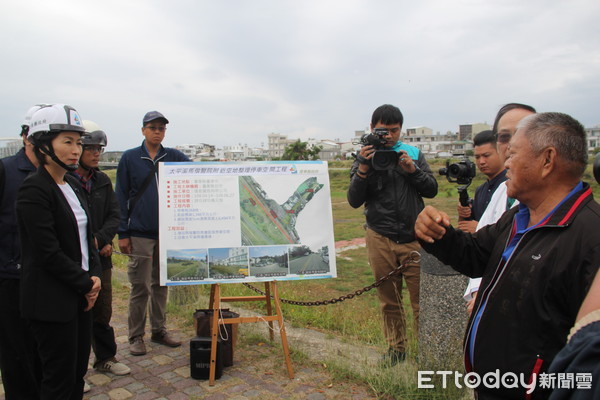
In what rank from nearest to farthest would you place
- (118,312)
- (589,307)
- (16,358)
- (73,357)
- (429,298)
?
1. (589,307)
2. (73,357)
3. (16,358)
4. (429,298)
5. (118,312)

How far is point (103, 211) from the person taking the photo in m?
4.19

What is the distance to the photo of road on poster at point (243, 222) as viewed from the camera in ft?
13.6

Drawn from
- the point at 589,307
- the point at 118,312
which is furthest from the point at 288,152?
the point at 589,307

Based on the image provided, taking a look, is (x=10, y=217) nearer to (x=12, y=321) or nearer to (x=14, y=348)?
(x=12, y=321)

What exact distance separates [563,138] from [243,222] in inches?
118

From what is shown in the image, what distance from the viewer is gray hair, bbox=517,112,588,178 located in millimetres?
1896

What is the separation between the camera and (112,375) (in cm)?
404

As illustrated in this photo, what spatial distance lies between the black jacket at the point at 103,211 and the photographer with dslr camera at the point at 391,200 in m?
2.49

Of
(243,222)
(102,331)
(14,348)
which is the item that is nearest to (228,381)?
(102,331)

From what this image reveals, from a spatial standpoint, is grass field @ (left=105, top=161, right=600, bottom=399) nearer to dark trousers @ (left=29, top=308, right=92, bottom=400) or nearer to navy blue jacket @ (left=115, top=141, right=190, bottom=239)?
navy blue jacket @ (left=115, top=141, right=190, bottom=239)

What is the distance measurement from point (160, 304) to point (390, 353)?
267 cm

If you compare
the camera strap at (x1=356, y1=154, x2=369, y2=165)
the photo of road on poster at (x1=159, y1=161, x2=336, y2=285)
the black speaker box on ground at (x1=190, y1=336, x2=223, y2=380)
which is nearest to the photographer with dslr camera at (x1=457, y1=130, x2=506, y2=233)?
the camera strap at (x1=356, y1=154, x2=369, y2=165)

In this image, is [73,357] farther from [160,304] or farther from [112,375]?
[160,304]

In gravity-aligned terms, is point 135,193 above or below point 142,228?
above
